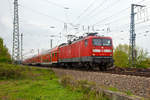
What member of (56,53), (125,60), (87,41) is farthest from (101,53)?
(125,60)

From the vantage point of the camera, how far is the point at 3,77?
1472 centimetres

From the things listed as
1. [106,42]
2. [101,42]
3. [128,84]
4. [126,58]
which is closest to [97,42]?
[101,42]

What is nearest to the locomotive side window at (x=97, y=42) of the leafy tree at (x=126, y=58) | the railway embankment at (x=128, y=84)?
the railway embankment at (x=128, y=84)

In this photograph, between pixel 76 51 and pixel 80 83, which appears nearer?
pixel 80 83

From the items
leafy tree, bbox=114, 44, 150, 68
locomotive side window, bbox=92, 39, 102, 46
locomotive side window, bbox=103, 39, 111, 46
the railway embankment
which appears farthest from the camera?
leafy tree, bbox=114, 44, 150, 68

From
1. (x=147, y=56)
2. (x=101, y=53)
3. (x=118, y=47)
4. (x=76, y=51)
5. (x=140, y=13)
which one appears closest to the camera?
(x=101, y=53)

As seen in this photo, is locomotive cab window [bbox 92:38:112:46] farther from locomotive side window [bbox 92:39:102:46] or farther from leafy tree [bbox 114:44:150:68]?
leafy tree [bbox 114:44:150:68]

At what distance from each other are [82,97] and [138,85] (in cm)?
233

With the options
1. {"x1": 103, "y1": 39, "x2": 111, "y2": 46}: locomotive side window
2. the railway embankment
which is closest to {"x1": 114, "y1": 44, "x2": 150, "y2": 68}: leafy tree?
{"x1": 103, "y1": 39, "x2": 111, "y2": 46}: locomotive side window

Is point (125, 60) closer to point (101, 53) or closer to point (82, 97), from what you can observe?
point (101, 53)

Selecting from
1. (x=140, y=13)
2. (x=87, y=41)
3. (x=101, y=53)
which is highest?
(x=140, y=13)

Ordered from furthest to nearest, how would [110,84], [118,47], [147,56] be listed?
[118,47] → [147,56] → [110,84]

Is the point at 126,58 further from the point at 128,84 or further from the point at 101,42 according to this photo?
the point at 128,84

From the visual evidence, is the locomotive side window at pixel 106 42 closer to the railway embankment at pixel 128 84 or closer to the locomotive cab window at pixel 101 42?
the locomotive cab window at pixel 101 42
